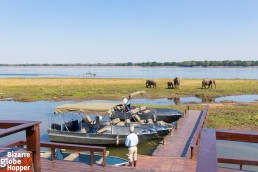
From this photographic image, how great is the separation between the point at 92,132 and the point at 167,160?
20.3ft

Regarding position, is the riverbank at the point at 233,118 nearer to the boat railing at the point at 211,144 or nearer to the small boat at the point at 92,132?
the small boat at the point at 92,132

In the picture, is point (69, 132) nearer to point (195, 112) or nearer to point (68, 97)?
point (195, 112)

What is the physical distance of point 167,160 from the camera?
10945 millimetres

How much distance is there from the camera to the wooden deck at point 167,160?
7742 mm

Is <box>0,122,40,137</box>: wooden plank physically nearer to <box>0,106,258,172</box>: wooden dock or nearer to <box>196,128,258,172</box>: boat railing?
<box>0,106,258,172</box>: wooden dock

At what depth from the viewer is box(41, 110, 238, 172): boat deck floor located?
7727 mm

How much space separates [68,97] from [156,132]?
2521 centimetres

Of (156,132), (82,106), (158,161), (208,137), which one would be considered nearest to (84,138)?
(82,106)

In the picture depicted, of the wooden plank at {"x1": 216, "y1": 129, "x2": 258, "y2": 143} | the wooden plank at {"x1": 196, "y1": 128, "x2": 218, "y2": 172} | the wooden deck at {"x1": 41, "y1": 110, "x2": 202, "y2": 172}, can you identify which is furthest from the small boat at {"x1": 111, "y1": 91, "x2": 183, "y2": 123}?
the wooden plank at {"x1": 196, "y1": 128, "x2": 218, "y2": 172}

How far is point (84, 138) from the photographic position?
15.4 m

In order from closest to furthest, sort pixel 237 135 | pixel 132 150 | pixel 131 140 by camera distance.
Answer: pixel 237 135 < pixel 132 150 < pixel 131 140

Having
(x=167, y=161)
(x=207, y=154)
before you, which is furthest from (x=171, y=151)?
(x=207, y=154)

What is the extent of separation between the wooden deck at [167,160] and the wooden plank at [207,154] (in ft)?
17.3

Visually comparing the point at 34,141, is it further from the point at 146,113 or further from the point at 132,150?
the point at 146,113
